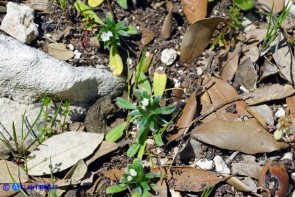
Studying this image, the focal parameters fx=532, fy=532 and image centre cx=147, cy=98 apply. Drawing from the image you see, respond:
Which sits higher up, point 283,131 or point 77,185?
point 283,131

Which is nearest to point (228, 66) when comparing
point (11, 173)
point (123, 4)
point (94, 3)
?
point (123, 4)

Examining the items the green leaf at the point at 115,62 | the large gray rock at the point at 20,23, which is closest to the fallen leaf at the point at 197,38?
the green leaf at the point at 115,62

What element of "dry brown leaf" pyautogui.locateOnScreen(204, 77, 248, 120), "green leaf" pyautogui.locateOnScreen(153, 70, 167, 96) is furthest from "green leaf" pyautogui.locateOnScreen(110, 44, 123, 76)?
"dry brown leaf" pyautogui.locateOnScreen(204, 77, 248, 120)

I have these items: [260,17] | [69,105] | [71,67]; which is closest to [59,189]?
[69,105]

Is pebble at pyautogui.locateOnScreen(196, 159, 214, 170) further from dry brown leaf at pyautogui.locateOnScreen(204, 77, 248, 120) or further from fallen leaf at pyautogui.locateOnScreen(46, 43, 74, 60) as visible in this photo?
fallen leaf at pyautogui.locateOnScreen(46, 43, 74, 60)

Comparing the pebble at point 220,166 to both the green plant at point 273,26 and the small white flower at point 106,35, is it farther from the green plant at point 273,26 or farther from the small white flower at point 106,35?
the small white flower at point 106,35

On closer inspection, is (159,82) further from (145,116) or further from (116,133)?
(116,133)

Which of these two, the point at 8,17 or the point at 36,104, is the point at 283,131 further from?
the point at 8,17

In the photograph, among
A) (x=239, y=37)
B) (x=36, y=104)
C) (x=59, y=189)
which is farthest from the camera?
(x=239, y=37)
